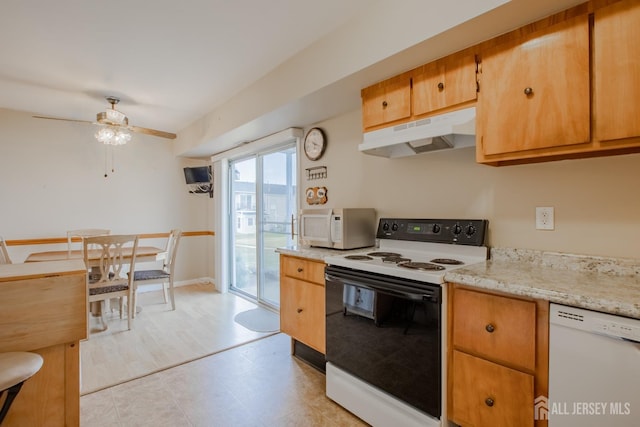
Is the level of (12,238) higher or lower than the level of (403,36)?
lower

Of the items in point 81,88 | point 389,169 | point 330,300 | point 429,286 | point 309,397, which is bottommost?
point 309,397

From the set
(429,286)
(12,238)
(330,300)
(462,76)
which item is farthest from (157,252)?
(462,76)

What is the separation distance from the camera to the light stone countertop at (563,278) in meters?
1.07

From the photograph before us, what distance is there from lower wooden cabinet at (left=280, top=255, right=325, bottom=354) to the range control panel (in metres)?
0.58

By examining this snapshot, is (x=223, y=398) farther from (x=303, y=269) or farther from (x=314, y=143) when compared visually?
(x=314, y=143)

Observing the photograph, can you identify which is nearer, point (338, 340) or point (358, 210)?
point (338, 340)

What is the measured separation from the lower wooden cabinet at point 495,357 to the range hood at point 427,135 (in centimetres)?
81

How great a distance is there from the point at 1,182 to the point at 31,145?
535mm

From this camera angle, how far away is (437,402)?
147 centimetres

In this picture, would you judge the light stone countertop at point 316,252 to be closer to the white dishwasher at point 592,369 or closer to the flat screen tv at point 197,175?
the white dishwasher at point 592,369

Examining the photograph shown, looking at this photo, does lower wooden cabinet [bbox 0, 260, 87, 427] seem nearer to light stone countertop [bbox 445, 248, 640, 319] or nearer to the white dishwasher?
light stone countertop [bbox 445, 248, 640, 319]

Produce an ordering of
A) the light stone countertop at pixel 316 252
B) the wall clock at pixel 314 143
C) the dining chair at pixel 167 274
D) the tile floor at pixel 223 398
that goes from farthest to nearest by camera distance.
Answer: the dining chair at pixel 167 274, the wall clock at pixel 314 143, the light stone countertop at pixel 316 252, the tile floor at pixel 223 398

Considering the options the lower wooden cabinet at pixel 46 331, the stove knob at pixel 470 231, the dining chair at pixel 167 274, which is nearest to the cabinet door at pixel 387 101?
the stove knob at pixel 470 231

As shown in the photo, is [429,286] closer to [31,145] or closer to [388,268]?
[388,268]
